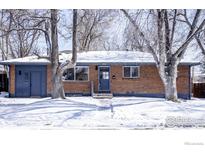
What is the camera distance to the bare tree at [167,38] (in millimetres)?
10195

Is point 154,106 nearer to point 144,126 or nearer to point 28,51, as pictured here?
point 144,126

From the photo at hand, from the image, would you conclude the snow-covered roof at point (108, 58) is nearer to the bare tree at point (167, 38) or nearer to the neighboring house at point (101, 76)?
the neighboring house at point (101, 76)

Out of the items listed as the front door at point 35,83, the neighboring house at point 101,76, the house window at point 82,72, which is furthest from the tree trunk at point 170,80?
the front door at point 35,83

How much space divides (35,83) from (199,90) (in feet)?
23.8

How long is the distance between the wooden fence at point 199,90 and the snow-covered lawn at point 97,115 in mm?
2734

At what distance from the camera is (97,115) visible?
321 inches

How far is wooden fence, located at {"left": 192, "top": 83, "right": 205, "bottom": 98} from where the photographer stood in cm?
1221

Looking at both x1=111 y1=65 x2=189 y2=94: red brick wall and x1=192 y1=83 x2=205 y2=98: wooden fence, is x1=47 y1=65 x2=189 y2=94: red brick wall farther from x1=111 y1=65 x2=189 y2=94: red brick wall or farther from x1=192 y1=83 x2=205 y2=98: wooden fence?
x1=192 y1=83 x2=205 y2=98: wooden fence

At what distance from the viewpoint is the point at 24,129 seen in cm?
670

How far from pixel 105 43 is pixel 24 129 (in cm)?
573

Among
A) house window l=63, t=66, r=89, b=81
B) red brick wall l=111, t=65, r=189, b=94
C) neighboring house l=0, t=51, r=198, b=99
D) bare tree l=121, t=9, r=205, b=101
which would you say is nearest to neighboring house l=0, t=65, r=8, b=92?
neighboring house l=0, t=51, r=198, b=99

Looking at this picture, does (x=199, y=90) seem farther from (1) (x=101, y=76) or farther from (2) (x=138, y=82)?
(1) (x=101, y=76)

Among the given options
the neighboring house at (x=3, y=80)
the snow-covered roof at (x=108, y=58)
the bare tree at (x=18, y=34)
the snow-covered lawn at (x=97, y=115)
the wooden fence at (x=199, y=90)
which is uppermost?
the bare tree at (x=18, y=34)
